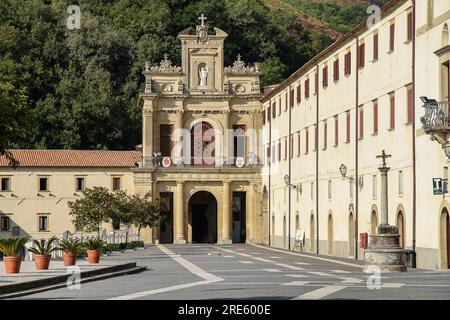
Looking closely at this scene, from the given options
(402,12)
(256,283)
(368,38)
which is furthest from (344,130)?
(256,283)

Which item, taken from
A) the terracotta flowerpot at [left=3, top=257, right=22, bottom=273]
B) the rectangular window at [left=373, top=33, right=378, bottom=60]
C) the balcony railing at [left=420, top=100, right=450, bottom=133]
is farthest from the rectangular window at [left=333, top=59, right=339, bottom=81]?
the terracotta flowerpot at [left=3, top=257, right=22, bottom=273]

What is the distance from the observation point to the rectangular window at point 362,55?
5936 cm

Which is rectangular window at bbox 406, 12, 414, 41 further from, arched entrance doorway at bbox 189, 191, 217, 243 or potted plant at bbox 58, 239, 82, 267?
arched entrance doorway at bbox 189, 191, 217, 243

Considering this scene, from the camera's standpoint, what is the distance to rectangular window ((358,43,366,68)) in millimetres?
59359

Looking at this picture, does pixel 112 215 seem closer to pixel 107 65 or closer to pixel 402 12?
pixel 402 12

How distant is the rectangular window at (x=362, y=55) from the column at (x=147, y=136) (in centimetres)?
3943

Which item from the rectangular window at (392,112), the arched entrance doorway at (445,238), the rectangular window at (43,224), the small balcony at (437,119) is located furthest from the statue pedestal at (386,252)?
the rectangular window at (43,224)

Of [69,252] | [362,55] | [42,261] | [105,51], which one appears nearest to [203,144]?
[105,51]

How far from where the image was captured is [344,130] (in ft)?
210

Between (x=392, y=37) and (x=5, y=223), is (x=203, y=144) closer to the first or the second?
(x=5, y=223)

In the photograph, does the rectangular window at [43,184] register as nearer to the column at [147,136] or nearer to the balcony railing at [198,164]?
the balcony railing at [198,164]

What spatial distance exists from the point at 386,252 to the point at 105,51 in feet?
295

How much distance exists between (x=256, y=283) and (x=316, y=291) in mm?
4714

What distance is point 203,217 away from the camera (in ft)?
348
